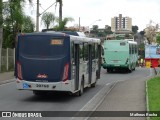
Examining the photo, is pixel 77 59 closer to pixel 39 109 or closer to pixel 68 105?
pixel 68 105

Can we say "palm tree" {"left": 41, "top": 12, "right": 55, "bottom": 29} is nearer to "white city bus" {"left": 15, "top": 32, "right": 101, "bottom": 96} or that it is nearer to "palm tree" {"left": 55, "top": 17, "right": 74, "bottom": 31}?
"palm tree" {"left": 55, "top": 17, "right": 74, "bottom": 31}

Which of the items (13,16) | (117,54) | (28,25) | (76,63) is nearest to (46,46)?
(76,63)

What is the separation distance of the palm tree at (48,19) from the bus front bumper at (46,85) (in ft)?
124

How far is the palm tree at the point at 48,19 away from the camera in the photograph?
56562mm

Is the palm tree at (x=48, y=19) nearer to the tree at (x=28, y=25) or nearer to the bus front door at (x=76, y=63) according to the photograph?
the tree at (x=28, y=25)

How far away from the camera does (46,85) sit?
1905 cm

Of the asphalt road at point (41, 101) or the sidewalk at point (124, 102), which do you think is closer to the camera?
the sidewalk at point (124, 102)

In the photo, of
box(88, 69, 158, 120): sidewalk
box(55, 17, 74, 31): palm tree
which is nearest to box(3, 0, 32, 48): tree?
box(55, 17, 74, 31): palm tree

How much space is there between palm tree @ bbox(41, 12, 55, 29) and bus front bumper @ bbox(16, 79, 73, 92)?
37689mm

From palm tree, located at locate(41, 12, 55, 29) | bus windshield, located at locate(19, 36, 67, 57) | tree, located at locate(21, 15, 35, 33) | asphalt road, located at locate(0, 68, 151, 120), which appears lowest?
asphalt road, located at locate(0, 68, 151, 120)

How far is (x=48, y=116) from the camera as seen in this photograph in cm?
1477

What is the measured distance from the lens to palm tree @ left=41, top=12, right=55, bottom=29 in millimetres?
56562

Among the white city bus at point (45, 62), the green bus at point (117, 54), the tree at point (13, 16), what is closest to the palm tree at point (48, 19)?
the tree at point (13, 16)

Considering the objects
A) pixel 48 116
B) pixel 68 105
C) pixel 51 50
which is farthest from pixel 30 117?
pixel 51 50
